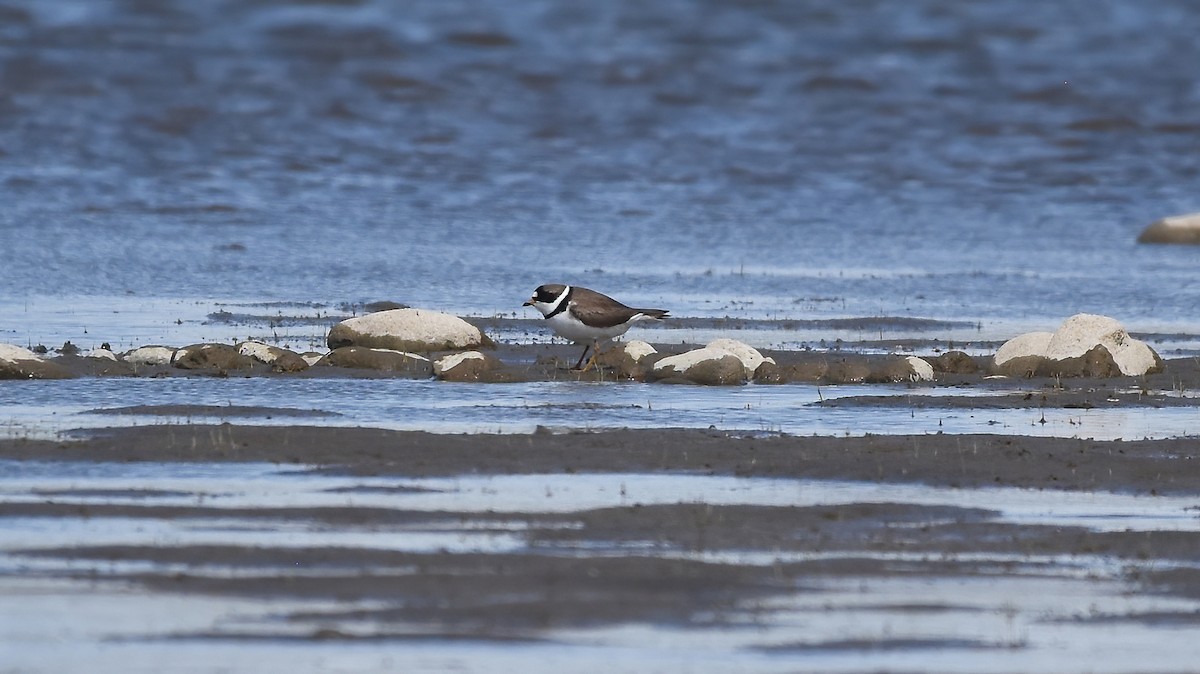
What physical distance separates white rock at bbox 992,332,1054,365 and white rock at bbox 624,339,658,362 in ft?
7.59

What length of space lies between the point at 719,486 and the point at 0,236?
51.9 feet

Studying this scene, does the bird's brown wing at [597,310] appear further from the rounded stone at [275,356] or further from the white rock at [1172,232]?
the white rock at [1172,232]

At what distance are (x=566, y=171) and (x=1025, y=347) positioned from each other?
1832 centimetres

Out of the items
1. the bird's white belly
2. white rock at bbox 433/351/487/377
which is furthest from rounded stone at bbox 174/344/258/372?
the bird's white belly

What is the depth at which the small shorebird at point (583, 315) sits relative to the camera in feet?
49.7

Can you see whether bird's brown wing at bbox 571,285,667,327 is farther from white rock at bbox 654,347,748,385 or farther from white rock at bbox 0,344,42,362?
white rock at bbox 0,344,42,362

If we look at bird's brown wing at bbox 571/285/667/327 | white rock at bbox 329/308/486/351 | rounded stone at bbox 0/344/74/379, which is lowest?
rounded stone at bbox 0/344/74/379

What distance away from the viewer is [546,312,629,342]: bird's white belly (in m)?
15.2

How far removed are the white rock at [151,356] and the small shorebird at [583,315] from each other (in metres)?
2.36

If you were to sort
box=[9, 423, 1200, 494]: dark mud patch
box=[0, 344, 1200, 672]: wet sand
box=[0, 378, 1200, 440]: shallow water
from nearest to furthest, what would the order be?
1. box=[0, 344, 1200, 672]: wet sand
2. box=[9, 423, 1200, 494]: dark mud patch
3. box=[0, 378, 1200, 440]: shallow water

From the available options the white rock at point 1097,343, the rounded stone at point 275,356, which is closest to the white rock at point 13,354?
the rounded stone at point 275,356

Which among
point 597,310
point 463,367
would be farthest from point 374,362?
point 597,310

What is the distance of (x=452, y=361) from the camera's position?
1423cm

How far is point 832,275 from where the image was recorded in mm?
23062
